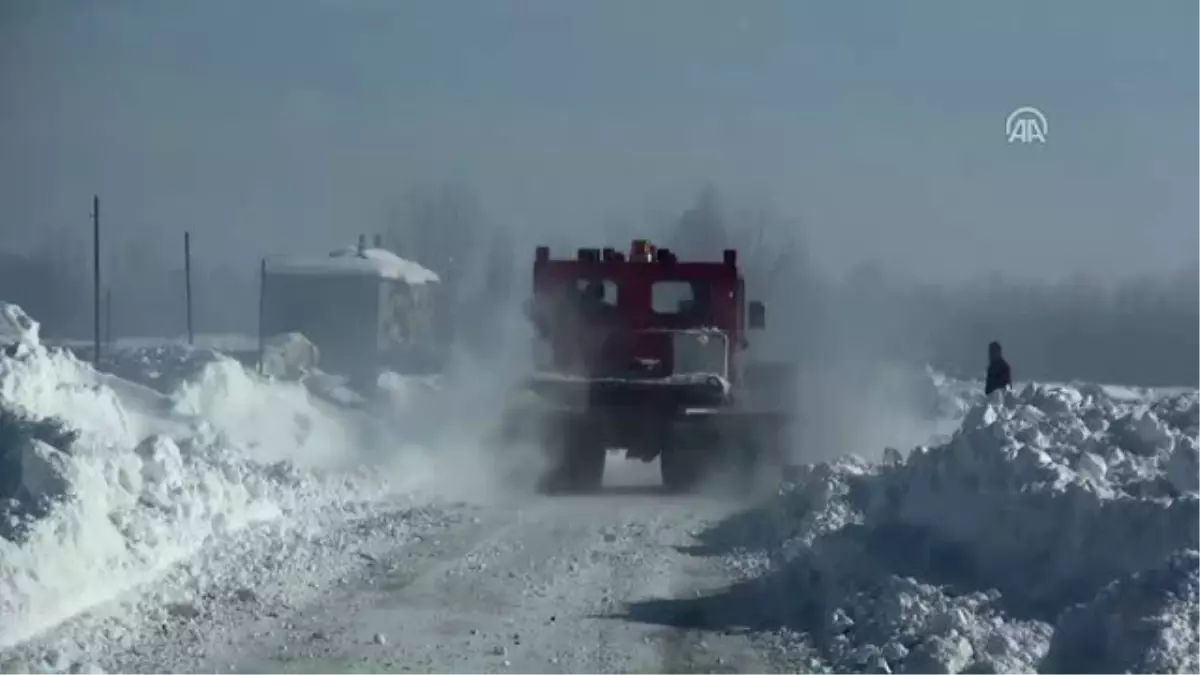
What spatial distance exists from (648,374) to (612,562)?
797 centimetres

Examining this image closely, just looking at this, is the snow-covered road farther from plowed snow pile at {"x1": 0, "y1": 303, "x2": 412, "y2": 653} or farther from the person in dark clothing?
the person in dark clothing

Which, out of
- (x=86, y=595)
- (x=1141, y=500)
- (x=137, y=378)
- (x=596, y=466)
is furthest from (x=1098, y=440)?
(x=137, y=378)

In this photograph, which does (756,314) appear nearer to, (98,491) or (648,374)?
(648,374)

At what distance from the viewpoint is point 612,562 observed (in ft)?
44.3

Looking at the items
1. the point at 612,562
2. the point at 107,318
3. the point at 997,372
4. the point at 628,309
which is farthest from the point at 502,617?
the point at 107,318

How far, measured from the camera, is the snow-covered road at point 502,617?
919 centimetres

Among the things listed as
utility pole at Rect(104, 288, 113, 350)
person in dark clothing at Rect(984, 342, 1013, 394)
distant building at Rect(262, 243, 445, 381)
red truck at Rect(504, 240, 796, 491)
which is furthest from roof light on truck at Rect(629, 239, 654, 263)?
utility pole at Rect(104, 288, 113, 350)

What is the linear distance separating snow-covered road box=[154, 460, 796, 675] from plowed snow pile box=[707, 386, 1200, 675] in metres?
0.58

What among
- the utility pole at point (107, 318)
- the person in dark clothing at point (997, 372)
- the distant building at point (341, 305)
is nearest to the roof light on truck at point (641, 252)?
the person in dark clothing at point (997, 372)

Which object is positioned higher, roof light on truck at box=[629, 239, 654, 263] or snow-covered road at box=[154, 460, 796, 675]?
roof light on truck at box=[629, 239, 654, 263]

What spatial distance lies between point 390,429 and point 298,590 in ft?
53.3

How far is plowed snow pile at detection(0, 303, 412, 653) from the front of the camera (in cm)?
1031

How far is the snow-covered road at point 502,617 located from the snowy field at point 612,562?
0.03m

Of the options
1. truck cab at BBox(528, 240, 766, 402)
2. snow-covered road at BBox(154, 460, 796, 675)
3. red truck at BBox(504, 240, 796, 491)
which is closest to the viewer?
snow-covered road at BBox(154, 460, 796, 675)
